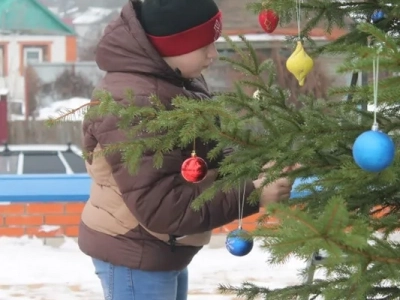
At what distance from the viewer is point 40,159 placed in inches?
376

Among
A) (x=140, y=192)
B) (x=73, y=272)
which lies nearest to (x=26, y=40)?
(x=73, y=272)

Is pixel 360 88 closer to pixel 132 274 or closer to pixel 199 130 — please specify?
pixel 199 130

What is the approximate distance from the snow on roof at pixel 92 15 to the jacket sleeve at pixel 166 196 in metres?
7.51

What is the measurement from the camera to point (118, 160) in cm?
220

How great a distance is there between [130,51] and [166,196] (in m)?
0.40

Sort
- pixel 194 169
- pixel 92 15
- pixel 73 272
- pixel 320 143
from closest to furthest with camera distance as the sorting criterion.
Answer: pixel 320 143, pixel 194 169, pixel 73 272, pixel 92 15

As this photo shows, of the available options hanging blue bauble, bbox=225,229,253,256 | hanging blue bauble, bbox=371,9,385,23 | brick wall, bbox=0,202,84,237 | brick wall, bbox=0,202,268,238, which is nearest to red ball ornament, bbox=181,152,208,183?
hanging blue bauble, bbox=225,229,253,256

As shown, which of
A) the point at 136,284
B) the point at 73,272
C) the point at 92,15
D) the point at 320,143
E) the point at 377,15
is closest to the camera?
the point at 320,143

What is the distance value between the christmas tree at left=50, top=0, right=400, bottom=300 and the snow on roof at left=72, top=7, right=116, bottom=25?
7462mm

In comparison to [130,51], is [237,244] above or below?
below

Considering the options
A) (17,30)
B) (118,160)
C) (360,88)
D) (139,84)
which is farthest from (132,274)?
(17,30)

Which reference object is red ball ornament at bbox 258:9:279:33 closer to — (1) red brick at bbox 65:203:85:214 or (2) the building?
(1) red brick at bbox 65:203:85:214

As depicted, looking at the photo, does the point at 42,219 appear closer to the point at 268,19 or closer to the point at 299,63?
the point at 268,19

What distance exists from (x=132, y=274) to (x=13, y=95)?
7737 millimetres
